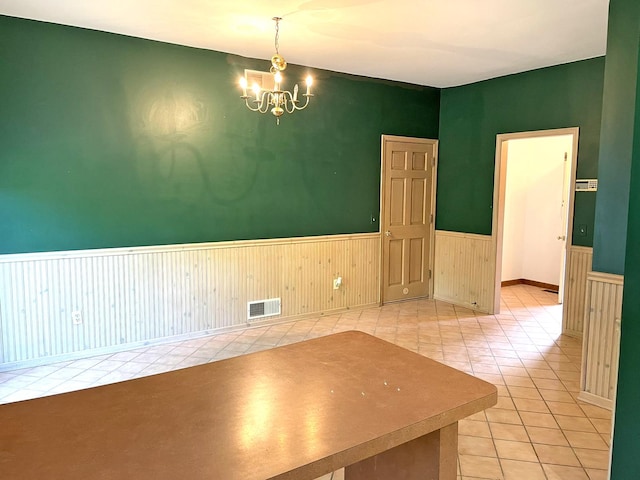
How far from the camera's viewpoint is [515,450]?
2613 millimetres

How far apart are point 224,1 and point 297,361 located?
2655 mm

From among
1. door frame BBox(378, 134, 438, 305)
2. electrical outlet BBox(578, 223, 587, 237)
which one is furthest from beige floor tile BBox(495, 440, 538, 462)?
door frame BBox(378, 134, 438, 305)

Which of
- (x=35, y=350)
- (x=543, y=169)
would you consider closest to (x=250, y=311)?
(x=35, y=350)

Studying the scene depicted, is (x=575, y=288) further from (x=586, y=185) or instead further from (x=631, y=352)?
(x=631, y=352)

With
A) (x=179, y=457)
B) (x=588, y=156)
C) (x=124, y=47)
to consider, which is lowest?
(x=179, y=457)

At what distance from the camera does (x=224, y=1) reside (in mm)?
3203

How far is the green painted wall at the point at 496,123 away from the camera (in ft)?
14.8

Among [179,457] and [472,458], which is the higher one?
[179,457]

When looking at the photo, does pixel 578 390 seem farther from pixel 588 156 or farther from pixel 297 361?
pixel 297 361

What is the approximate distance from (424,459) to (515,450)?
144cm

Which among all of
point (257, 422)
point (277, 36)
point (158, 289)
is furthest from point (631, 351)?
point (158, 289)

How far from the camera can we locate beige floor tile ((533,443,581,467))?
250 cm

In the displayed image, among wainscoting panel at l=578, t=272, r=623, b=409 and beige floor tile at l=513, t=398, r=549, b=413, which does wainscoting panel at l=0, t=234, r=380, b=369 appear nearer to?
beige floor tile at l=513, t=398, r=549, b=413

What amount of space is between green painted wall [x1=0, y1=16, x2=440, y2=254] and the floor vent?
70 centimetres
